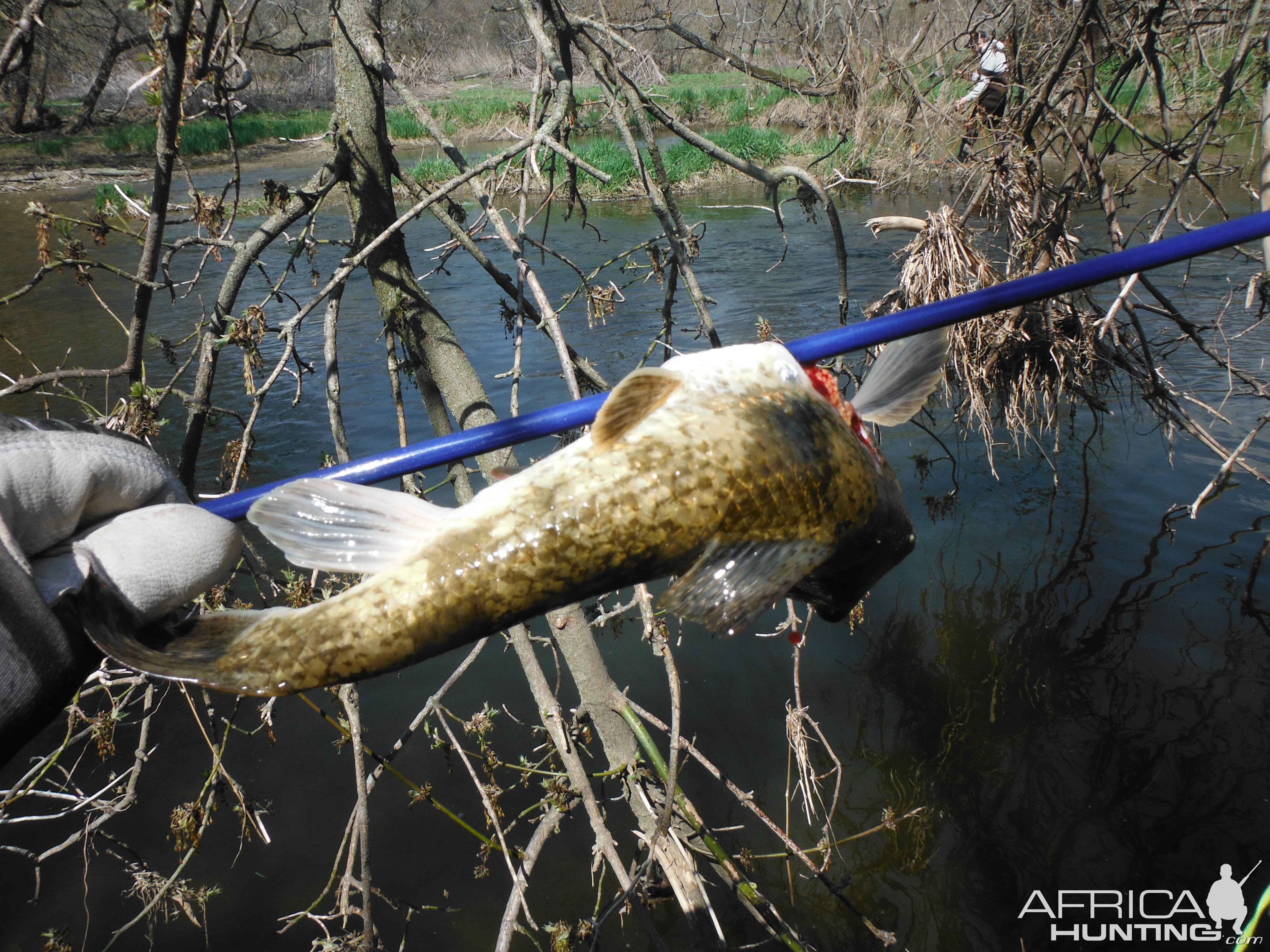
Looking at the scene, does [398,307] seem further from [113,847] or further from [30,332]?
[30,332]

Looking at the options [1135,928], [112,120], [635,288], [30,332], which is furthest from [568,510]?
[30,332]

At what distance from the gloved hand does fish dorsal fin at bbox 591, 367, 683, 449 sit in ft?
2.45

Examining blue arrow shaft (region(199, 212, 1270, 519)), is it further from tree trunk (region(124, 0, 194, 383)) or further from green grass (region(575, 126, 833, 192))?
green grass (region(575, 126, 833, 192))

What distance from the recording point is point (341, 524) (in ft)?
4.83

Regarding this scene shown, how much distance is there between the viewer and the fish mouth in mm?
1817

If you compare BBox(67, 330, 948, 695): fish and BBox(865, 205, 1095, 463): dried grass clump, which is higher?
BBox(67, 330, 948, 695): fish

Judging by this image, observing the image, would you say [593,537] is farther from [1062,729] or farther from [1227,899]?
[1062,729]

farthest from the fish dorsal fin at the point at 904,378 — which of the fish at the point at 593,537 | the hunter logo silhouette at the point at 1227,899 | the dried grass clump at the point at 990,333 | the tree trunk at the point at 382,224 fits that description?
the hunter logo silhouette at the point at 1227,899

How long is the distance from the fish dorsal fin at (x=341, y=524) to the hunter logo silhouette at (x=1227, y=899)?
18.2ft

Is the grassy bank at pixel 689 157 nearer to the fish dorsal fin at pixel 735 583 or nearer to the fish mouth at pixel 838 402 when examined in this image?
the fish mouth at pixel 838 402

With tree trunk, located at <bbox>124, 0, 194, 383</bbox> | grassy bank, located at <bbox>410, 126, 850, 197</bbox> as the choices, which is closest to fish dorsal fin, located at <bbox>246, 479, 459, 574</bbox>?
tree trunk, located at <bbox>124, 0, 194, 383</bbox>

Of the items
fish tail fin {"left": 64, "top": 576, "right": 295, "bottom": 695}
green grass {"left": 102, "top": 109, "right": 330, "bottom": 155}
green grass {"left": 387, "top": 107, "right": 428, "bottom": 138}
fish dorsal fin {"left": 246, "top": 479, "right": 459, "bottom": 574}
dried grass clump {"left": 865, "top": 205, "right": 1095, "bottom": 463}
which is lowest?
dried grass clump {"left": 865, "top": 205, "right": 1095, "bottom": 463}

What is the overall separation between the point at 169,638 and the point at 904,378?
5.43 ft

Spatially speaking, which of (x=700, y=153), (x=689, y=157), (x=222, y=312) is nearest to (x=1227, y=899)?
(x=222, y=312)
